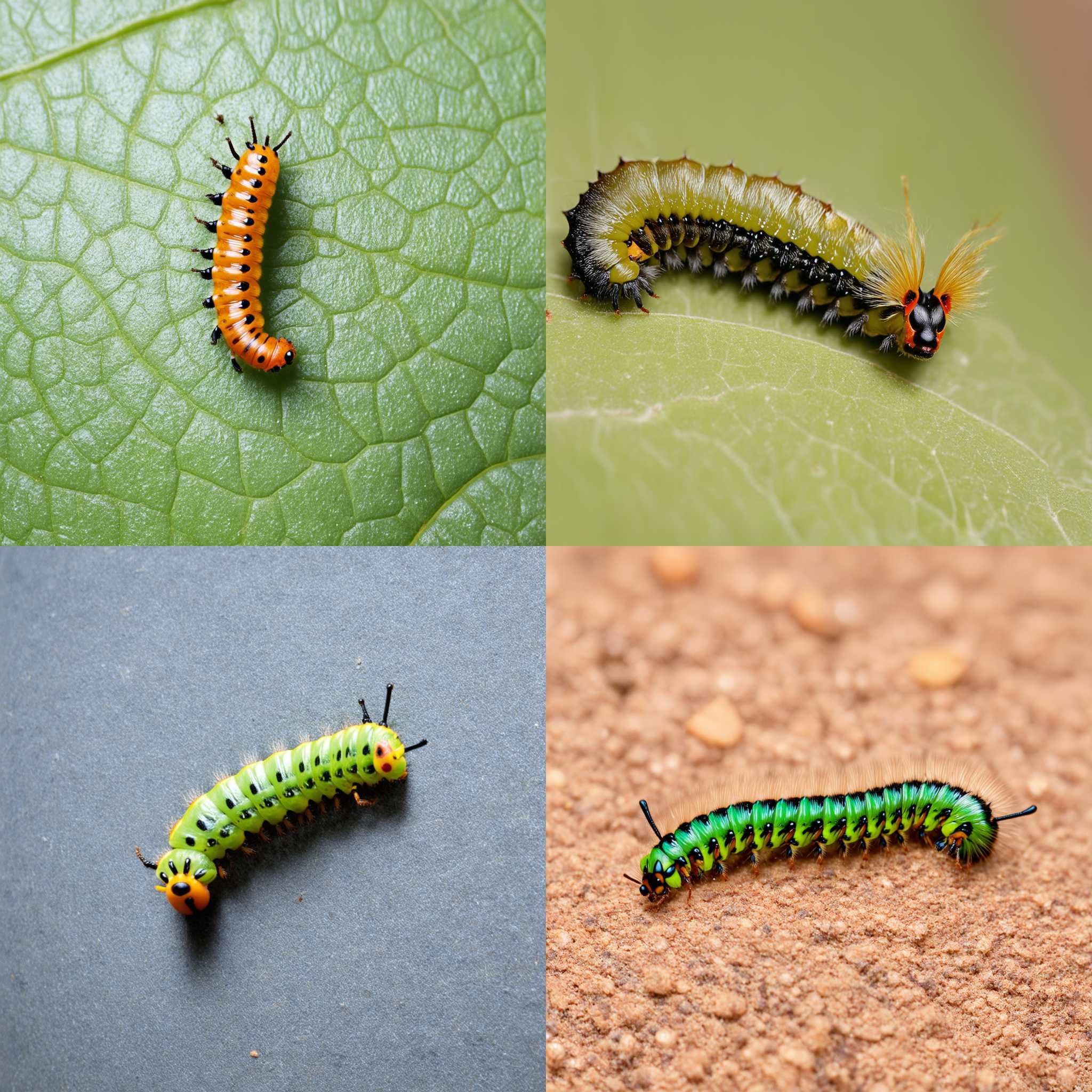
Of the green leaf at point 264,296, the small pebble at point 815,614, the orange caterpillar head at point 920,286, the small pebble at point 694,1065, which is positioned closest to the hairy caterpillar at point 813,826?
the small pebble at point 694,1065

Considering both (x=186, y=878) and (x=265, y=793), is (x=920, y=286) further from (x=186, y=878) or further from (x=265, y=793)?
(x=186, y=878)

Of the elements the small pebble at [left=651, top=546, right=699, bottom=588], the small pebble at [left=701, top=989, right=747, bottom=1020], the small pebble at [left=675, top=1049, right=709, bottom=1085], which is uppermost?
the small pebble at [left=651, top=546, right=699, bottom=588]

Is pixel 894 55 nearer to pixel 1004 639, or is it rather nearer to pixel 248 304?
pixel 1004 639

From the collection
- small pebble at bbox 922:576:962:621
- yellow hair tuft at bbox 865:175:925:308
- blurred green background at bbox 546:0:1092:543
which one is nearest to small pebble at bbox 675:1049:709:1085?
blurred green background at bbox 546:0:1092:543

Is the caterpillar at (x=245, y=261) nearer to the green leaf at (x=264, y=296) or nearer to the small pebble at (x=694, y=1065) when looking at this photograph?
the green leaf at (x=264, y=296)

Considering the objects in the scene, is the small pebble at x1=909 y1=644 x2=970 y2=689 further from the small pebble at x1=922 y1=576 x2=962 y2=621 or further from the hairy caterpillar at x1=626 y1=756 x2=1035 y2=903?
the hairy caterpillar at x1=626 y1=756 x2=1035 y2=903

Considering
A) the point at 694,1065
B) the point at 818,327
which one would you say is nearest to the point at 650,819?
the point at 694,1065
